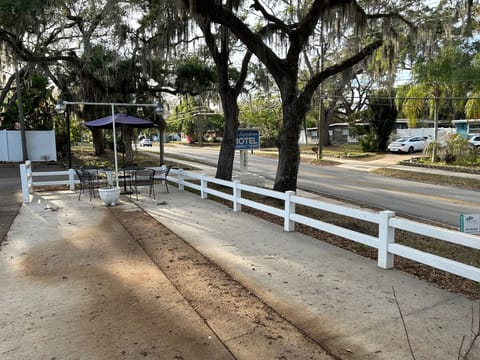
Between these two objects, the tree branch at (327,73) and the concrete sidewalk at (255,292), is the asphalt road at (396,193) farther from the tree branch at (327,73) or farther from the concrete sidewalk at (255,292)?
the concrete sidewalk at (255,292)

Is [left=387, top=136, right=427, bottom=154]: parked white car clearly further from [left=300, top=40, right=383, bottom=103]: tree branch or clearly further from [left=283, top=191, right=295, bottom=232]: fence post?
[left=283, top=191, right=295, bottom=232]: fence post

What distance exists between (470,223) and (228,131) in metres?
8.82

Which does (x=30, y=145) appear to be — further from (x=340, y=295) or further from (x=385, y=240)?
(x=340, y=295)

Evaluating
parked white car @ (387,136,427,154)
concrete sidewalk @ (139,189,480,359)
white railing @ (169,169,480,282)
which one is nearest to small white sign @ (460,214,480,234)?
white railing @ (169,169,480,282)

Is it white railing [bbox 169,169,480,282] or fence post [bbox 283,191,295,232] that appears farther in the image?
fence post [bbox 283,191,295,232]

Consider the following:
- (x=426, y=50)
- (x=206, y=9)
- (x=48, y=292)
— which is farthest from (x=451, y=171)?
(x=48, y=292)

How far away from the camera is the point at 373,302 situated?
12.8ft

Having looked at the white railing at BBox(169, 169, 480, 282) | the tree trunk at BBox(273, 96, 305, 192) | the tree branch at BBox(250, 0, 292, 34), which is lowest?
the white railing at BBox(169, 169, 480, 282)

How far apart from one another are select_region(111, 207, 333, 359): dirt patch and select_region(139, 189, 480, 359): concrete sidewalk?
15cm

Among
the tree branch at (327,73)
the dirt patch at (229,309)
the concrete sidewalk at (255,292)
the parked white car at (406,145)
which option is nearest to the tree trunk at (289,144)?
the tree branch at (327,73)

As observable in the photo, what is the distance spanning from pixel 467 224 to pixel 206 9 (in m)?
6.95

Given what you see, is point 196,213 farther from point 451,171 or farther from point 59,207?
point 451,171

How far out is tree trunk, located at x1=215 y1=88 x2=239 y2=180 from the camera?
1195 cm

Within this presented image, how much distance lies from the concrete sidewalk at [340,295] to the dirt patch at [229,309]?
0.50 feet
